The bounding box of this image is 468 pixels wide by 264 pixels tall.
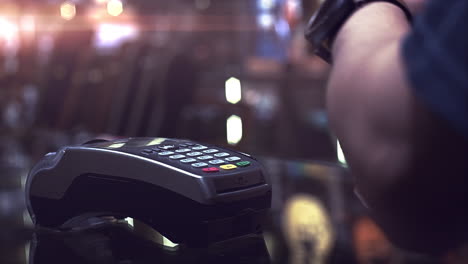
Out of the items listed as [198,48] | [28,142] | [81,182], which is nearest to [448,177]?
[81,182]

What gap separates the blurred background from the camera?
537 millimetres

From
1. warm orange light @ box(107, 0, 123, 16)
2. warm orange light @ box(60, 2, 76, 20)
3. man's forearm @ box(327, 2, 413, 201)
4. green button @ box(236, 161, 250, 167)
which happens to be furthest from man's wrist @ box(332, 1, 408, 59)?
warm orange light @ box(107, 0, 123, 16)

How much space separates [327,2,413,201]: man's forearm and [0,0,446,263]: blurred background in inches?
4.3

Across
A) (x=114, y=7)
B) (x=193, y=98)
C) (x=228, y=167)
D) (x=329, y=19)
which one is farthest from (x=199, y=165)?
(x=114, y=7)

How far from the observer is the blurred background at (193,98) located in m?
0.54

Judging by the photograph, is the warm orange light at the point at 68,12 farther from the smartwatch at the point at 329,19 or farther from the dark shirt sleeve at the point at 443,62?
the dark shirt sleeve at the point at 443,62

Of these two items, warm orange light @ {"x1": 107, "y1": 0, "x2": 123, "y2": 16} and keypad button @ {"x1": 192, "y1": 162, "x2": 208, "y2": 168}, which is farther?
warm orange light @ {"x1": 107, "y1": 0, "x2": 123, "y2": 16}

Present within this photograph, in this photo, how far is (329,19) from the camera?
1.15ft

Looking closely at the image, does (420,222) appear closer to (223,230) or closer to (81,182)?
(223,230)

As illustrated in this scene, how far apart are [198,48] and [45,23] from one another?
59.1 inches

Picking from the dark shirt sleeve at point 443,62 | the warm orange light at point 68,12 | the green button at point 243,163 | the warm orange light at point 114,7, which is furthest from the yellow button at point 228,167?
the warm orange light at point 114,7

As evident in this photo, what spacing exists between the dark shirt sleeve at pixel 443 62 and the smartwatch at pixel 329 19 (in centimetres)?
10

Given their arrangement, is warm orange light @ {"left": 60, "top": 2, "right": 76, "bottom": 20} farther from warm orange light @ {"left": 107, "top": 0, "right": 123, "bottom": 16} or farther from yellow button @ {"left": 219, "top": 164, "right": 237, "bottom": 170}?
yellow button @ {"left": 219, "top": 164, "right": 237, "bottom": 170}

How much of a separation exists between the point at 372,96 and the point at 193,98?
4.85ft
